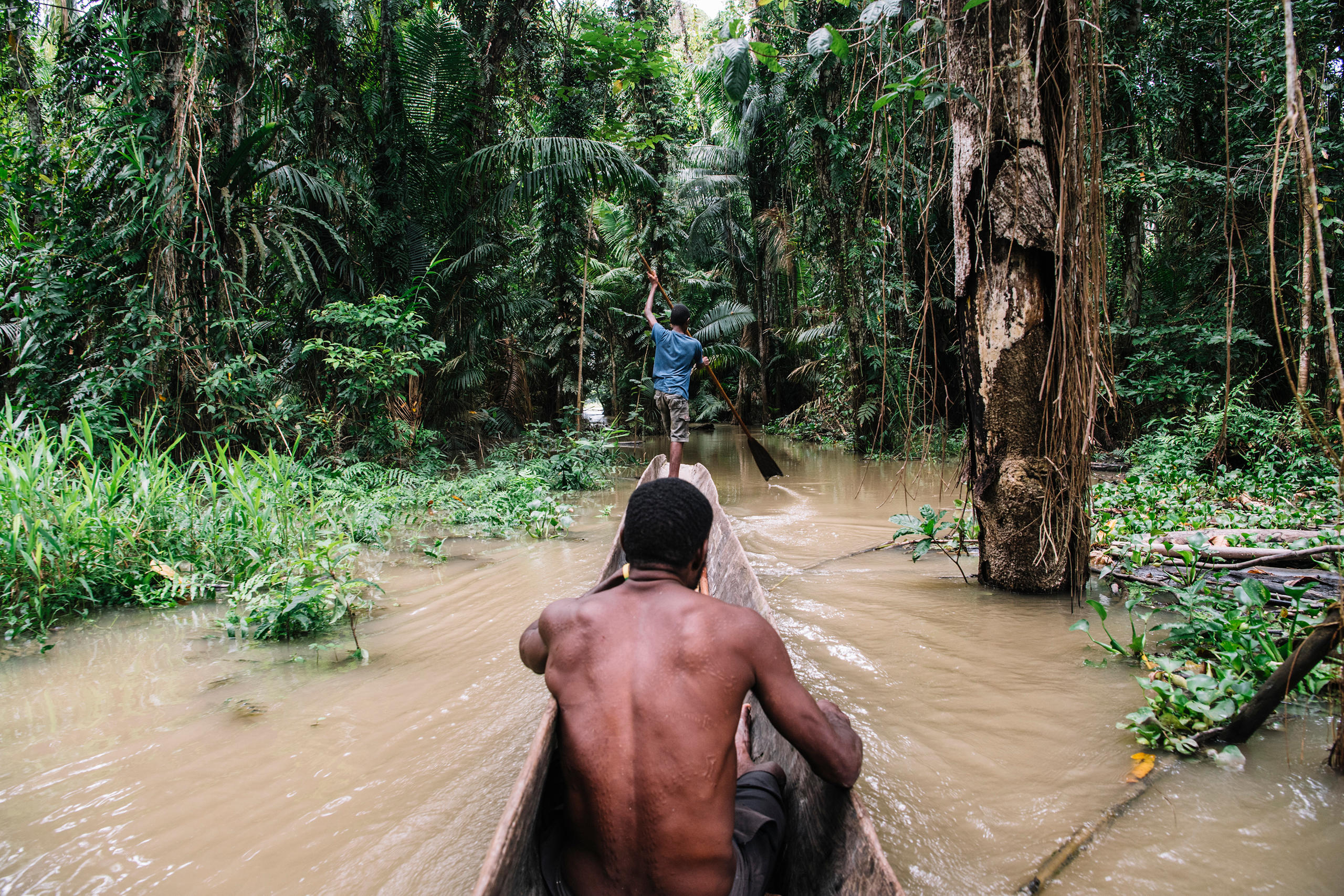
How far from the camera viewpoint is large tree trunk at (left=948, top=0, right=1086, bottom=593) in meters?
3.07

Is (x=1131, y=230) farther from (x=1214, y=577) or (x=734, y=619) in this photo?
(x=734, y=619)

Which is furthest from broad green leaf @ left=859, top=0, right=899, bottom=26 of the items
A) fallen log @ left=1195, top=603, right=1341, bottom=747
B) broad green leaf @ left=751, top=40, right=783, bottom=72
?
fallen log @ left=1195, top=603, right=1341, bottom=747

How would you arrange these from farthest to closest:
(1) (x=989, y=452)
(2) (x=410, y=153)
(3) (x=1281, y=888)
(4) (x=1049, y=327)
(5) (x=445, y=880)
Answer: (2) (x=410, y=153) → (1) (x=989, y=452) → (4) (x=1049, y=327) → (5) (x=445, y=880) → (3) (x=1281, y=888)

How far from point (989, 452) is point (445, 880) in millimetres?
2959

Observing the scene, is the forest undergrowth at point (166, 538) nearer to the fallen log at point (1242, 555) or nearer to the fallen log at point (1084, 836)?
the fallen log at point (1084, 836)

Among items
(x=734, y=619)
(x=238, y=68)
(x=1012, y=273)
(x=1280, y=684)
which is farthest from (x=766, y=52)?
(x=238, y=68)

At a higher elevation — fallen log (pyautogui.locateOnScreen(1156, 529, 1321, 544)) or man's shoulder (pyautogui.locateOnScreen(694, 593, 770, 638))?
man's shoulder (pyautogui.locateOnScreen(694, 593, 770, 638))

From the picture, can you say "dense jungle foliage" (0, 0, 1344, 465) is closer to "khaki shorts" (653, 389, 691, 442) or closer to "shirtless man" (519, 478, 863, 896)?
"shirtless man" (519, 478, 863, 896)

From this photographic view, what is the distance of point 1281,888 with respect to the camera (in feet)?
4.79

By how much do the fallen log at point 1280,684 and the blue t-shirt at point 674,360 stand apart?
4.80 m

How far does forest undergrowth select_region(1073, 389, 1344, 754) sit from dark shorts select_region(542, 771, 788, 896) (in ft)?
4.17

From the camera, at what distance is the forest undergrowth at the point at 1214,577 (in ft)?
6.64

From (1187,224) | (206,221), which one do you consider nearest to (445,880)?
(206,221)

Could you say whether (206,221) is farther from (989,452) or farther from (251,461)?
(989,452)
